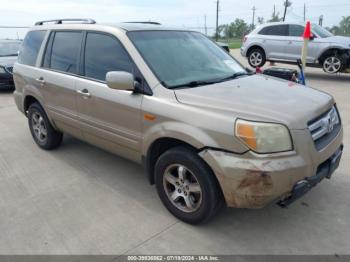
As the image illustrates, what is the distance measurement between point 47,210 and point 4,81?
24.7 ft

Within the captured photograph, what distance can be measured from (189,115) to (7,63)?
8.79 m

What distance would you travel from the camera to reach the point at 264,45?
11.6 m

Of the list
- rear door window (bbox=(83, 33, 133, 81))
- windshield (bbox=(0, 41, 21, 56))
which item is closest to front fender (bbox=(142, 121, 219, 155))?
rear door window (bbox=(83, 33, 133, 81))

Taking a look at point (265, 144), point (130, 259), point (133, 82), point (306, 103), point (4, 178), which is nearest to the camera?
point (265, 144)

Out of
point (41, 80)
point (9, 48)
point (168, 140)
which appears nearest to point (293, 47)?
point (41, 80)

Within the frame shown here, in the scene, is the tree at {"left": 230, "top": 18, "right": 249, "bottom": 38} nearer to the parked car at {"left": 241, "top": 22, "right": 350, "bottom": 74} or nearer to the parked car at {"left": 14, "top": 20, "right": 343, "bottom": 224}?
the parked car at {"left": 241, "top": 22, "right": 350, "bottom": 74}

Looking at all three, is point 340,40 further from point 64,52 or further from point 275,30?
point 64,52

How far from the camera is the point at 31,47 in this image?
4.76m

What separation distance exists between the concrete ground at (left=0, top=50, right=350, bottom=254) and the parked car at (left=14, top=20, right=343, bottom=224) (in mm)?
271

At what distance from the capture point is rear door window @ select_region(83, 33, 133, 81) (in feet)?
10.8

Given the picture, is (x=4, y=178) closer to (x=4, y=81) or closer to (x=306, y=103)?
Result: (x=306, y=103)

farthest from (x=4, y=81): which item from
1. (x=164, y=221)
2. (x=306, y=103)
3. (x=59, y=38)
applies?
(x=306, y=103)

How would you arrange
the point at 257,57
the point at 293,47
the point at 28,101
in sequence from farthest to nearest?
the point at 257,57 < the point at 293,47 < the point at 28,101

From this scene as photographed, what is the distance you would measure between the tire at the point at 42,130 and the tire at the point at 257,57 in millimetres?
8980
